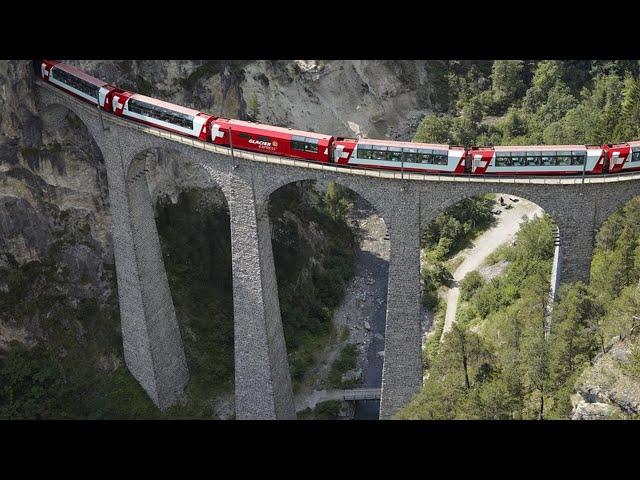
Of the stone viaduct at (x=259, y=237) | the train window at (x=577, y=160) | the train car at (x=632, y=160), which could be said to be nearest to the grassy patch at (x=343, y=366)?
the stone viaduct at (x=259, y=237)

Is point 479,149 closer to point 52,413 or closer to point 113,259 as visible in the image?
point 113,259

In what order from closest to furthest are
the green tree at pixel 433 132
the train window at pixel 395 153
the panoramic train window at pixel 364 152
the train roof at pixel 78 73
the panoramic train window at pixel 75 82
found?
the train window at pixel 395 153 < the panoramic train window at pixel 364 152 < the panoramic train window at pixel 75 82 < the train roof at pixel 78 73 < the green tree at pixel 433 132

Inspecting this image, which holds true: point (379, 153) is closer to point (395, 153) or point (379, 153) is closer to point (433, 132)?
point (395, 153)

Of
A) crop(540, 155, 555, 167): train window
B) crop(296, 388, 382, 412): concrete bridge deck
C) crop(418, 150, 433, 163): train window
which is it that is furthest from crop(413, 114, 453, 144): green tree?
crop(540, 155, 555, 167): train window

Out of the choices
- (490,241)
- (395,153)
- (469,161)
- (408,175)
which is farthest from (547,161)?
(490,241)

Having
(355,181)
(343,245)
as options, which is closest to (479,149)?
(355,181)

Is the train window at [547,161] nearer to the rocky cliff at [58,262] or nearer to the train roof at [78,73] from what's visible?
the train roof at [78,73]

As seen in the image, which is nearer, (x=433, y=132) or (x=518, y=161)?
(x=518, y=161)
